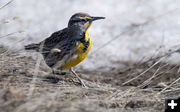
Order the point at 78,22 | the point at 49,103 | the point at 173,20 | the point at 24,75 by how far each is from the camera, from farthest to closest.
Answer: the point at 173,20
the point at 78,22
the point at 24,75
the point at 49,103

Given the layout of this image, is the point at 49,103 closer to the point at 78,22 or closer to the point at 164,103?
the point at 164,103

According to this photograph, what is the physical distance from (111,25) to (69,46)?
315 centimetres

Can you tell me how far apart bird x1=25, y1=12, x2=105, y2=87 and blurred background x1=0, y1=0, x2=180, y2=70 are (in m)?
1.42

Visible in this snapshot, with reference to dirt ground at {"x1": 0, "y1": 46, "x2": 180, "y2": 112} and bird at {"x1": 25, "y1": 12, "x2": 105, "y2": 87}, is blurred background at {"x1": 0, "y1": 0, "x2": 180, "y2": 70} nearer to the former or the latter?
bird at {"x1": 25, "y1": 12, "x2": 105, "y2": 87}

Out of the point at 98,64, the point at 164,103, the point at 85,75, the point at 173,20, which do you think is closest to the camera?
the point at 164,103

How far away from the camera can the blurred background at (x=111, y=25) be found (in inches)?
266

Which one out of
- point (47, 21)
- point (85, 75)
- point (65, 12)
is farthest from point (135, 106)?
point (65, 12)

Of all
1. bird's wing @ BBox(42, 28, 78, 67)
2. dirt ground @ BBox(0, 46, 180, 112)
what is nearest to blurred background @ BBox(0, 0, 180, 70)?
bird's wing @ BBox(42, 28, 78, 67)

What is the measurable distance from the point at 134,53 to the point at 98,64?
787 mm

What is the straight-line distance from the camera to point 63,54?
4.70 m

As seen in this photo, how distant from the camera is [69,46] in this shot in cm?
476

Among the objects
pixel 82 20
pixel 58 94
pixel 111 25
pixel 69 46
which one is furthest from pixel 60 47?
pixel 111 25

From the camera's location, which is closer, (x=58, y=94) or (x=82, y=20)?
(x=58, y=94)

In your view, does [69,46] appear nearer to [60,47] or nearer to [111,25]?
[60,47]
